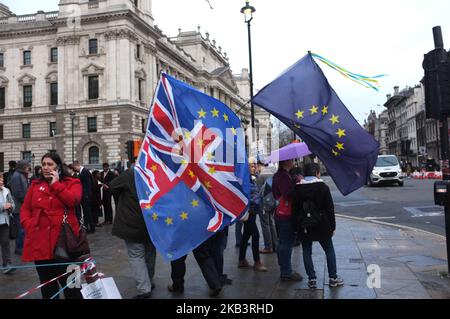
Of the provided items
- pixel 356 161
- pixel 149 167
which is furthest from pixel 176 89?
pixel 356 161

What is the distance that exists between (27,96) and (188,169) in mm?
60227

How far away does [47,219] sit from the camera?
4.54m

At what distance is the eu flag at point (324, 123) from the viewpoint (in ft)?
18.2

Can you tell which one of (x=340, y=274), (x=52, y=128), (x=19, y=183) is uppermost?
(x=52, y=128)

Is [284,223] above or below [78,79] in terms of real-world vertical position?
below

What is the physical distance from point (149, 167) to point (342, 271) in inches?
132

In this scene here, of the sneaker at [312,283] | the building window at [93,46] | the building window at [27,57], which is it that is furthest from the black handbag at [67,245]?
the building window at [27,57]

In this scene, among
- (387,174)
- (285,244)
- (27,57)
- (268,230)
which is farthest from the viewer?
(27,57)

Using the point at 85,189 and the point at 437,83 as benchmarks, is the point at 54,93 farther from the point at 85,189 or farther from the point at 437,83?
the point at 437,83

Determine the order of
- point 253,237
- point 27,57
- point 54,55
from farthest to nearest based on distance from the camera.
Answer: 1. point 27,57
2. point 54,55
3. point 253,237

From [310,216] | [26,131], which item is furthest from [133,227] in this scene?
[26,131]

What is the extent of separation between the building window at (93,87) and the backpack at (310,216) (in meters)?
52.6

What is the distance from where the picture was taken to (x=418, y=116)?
8381 cm

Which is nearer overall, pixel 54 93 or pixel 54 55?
pixel 54 55
